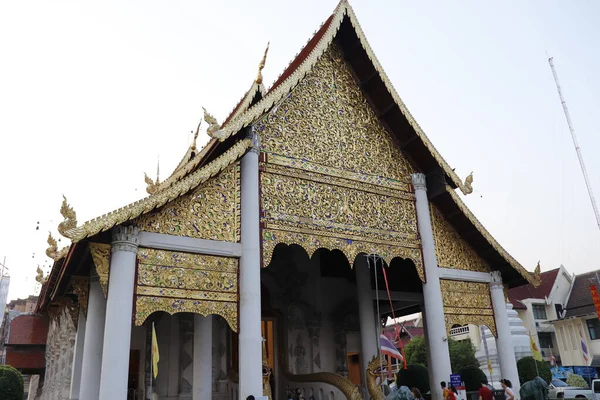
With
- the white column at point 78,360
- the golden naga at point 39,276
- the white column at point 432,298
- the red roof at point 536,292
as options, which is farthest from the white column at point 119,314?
the red roof at point 536,292

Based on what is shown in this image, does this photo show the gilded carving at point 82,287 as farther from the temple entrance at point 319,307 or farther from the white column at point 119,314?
the temple entrance at point 319,307

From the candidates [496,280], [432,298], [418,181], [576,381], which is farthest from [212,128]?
[576,381]

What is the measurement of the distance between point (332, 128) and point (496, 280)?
15.5 ft

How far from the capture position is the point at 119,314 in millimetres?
6570

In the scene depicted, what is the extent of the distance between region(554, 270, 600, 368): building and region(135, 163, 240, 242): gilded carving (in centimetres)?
2230

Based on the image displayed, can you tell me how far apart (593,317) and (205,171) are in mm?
25223

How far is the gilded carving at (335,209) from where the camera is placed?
8547 millimetres

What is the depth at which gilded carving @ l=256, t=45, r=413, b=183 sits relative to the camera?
9148 millimetres

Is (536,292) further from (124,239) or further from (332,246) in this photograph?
(124,239)

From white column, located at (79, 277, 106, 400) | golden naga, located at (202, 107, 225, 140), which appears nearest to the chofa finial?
golden naga, located at (202, 107, 225, 140)

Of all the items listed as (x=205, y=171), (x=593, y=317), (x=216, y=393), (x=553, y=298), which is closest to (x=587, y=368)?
(x=593, y=317)

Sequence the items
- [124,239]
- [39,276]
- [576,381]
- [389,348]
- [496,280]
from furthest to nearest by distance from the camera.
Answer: [576,381] < [39,276] < [496,280] < [389,348] < [124,239]

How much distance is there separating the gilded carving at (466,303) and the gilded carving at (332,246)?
73cm

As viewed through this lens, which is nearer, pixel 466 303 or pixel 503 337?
pixel 466 303
